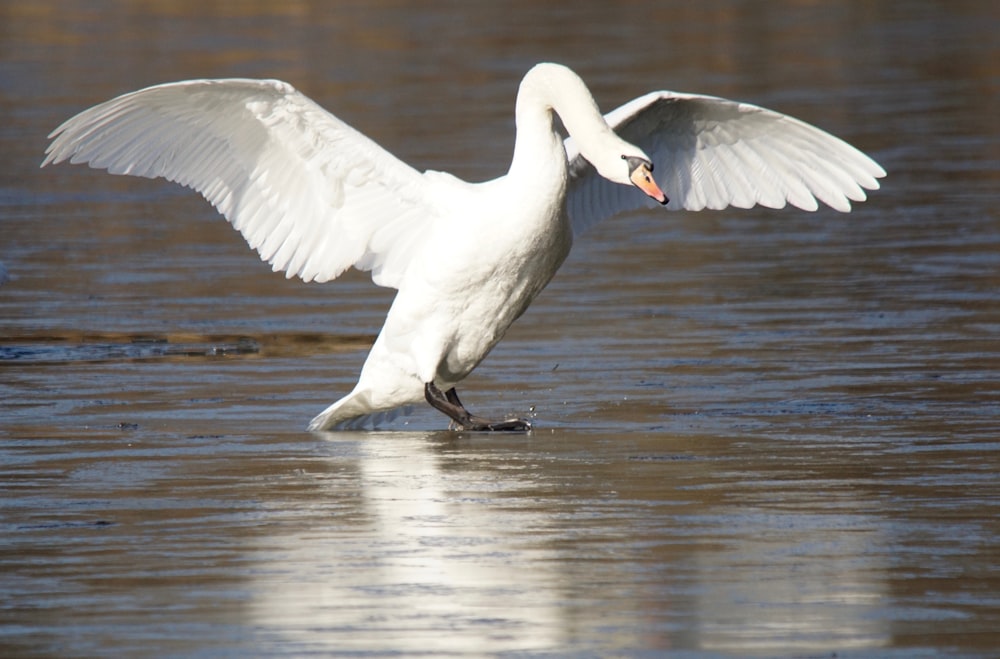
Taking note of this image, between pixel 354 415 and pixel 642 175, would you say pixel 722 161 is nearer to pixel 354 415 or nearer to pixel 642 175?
pixel 642 175

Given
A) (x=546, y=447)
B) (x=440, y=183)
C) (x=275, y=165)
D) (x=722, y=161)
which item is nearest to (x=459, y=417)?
(x=546, y=447)

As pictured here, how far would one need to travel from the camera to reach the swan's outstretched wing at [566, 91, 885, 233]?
34.5ft

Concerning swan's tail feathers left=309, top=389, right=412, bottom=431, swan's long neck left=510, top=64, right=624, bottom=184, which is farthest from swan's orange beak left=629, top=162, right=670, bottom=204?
swan's tail feathers left=309, top=389, right=412, bottom=431

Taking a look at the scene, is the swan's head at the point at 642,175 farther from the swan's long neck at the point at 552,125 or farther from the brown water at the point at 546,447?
the brown water at the point at 546,447

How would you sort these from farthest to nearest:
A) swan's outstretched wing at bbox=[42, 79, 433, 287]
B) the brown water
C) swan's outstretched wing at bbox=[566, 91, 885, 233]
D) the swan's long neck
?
swan's outstretched wing at bbox=[566, 91, 885, 233] < swan's outstretched wing at bbox=[42, 79, 433, 287] < the swan's long neck < the brown water

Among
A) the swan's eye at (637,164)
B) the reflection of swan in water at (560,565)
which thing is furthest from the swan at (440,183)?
the reflection of swan in water at (560,565)

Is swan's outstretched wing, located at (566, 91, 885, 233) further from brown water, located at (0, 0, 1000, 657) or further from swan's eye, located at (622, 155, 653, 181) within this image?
swan's eye, located at (622, 155, 653, 181)

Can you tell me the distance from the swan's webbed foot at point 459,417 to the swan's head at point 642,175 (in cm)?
121

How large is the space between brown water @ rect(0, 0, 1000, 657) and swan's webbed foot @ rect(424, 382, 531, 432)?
180 millimetres

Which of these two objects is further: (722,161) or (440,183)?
(722,161)

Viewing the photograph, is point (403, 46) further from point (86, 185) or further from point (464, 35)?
point (86, 185)

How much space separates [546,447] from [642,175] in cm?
126

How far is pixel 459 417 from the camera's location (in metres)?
9.76

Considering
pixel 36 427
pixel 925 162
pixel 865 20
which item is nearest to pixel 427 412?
pixel 36 427
